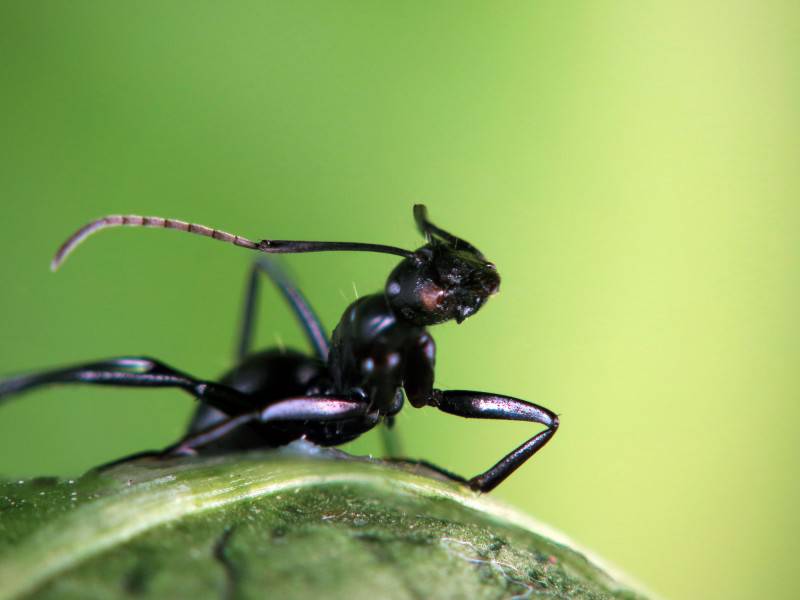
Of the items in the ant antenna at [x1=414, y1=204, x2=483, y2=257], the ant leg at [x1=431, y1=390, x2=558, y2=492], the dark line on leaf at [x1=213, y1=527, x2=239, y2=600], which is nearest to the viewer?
the dark line on leaf at [x1=213, y1=527, x2=239, y2=600]

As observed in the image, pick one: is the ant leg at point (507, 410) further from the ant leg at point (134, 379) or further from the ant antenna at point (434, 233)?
the ant leg at point (134, 379)

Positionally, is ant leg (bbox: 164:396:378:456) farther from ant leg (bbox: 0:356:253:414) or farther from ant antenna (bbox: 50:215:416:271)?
ant antenna (bbox: 50:215:416:271)

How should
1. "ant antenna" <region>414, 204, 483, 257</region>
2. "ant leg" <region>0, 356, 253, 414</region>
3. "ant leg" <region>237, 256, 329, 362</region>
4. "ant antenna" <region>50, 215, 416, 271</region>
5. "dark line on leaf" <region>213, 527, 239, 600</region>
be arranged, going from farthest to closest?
Result: "ant leg" <region>237, 256, 329, 362</region> < "ant antenna" <region>414, 204, 483, 257</region> < "ant antenna" <region>50, 215, 416, 271</region> < "ant leg" <region>0, 356, 253, 414</region> < "dark line on leaf" <region>213, 527, 239, 600</region>

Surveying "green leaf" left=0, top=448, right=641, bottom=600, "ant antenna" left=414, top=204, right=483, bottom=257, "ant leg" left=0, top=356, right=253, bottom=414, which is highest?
"ant antenna" left=414, top=204, right=483, bottom=257

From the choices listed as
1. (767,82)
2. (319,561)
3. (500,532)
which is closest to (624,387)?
(767,82)

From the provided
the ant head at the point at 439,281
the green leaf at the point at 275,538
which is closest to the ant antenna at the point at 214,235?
the ant head at the point at 439,281

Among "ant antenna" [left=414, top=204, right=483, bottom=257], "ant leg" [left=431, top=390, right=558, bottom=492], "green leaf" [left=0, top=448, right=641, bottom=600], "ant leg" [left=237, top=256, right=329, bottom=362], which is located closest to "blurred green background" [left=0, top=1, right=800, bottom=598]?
"ant leg" [left=237, top=256, right=329, bottom=362]
